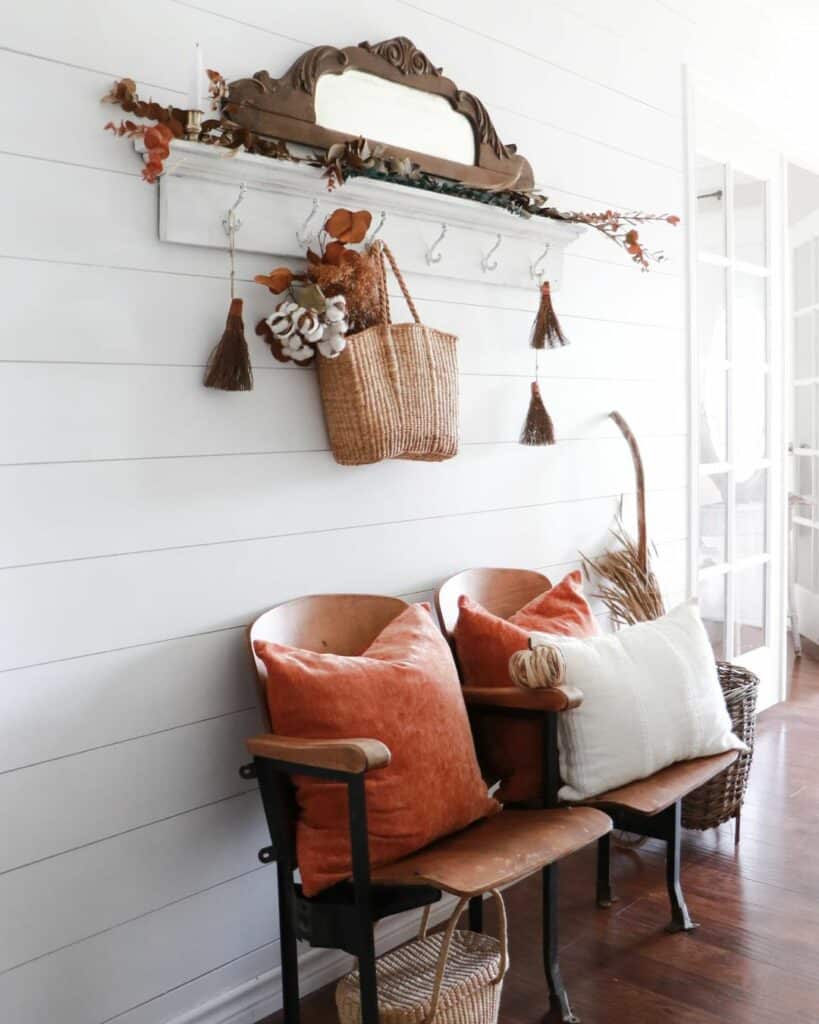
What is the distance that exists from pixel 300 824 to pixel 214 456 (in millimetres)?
726

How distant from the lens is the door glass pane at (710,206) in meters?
3.62

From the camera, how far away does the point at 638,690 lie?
7.27 ft

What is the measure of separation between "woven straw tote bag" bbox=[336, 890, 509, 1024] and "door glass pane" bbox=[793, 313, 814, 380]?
4174 mm

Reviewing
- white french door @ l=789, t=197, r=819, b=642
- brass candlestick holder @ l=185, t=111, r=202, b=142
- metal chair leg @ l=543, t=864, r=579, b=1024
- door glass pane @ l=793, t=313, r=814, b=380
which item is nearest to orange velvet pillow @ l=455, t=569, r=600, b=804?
metal chair leg @ l=543, t=864, r=579, b=1024

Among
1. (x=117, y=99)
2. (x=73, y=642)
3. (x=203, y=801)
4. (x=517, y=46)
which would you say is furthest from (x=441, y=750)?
(x=517, y=46)

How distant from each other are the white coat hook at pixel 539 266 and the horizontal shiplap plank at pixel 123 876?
1536 millimetres

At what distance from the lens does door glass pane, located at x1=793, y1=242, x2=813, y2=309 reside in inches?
209

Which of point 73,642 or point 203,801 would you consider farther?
point 203,801

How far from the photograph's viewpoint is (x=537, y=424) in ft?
8.68

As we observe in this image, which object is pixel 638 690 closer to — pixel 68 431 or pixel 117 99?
pixel 68 431

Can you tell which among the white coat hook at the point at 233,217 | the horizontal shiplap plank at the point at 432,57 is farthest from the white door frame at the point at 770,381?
the white coat hook at the point at 233,217

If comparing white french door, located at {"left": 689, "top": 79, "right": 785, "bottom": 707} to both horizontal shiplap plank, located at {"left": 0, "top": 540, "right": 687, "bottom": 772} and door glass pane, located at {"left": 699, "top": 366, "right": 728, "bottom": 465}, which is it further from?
horizontal shiplap plank, located at {"left": 0, "top": 540, "right": 687, "bottom": 772}

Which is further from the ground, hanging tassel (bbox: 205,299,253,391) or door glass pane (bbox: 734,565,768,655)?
hanging tassel (bbox: 205,299,253,391)

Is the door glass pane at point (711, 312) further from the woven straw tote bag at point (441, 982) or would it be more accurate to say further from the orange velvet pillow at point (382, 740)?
the woven straw tote bag at point (441, 982)
